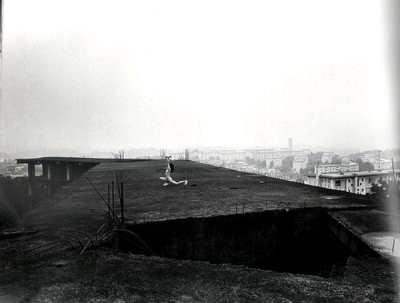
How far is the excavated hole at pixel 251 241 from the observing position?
4.01 m

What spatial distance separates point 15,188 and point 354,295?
65.9 feet

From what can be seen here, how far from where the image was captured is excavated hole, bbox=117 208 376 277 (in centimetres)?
401

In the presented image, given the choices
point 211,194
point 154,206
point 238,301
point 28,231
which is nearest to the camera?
point 238,301

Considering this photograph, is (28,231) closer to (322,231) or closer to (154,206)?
(154,206)

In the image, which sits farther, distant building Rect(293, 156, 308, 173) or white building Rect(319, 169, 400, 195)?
distant building Rect(293, 156, 308, 173)

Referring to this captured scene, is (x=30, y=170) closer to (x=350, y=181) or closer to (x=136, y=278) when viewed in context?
(x=136, y=278)

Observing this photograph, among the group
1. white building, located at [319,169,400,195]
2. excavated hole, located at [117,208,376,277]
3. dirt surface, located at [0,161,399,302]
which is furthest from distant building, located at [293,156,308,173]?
dirt surface, located at [0,161,399,302]

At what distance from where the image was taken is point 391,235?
3580 millimetres

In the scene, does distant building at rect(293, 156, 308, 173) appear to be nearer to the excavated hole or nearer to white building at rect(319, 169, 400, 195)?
white building at rect(319, 169, 400, 195)

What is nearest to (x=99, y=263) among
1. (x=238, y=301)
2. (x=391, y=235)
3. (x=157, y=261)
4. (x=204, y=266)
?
(x=157, y=261)

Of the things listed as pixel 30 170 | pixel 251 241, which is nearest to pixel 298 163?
pixel 30 170

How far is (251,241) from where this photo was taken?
4301 millimetres

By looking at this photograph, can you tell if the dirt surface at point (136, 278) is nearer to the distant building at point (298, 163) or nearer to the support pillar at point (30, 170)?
the support pillar at point (30, 170)

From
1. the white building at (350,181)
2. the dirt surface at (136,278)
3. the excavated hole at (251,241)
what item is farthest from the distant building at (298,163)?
A: the dirt surface at (136,278)
